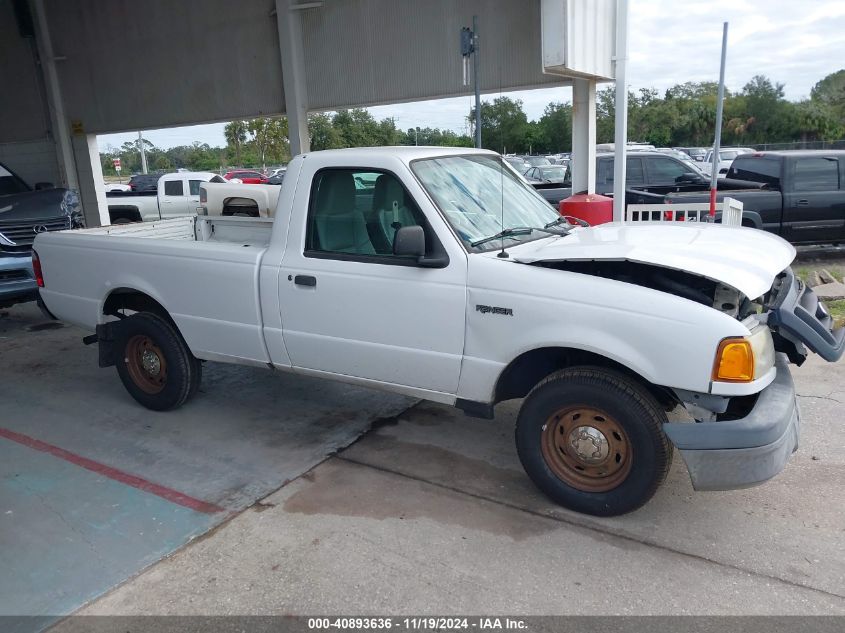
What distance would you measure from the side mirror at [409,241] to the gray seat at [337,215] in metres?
0.70

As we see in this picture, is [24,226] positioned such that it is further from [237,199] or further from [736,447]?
[736,447]

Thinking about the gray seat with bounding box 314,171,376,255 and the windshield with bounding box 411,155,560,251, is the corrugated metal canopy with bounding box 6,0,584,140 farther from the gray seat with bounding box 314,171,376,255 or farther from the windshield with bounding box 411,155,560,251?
the gray seat with bounding box 314,171,376,255

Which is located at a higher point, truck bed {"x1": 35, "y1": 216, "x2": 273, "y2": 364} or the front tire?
truck bed {"x1": 35, "y1": 216, "x2": 273, "y2": 364}

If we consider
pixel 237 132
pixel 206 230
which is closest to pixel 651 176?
pixel 206 230

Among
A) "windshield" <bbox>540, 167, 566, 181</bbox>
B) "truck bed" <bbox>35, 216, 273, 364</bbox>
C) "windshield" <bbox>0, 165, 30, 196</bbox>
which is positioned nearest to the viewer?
"truck bed" <bbox>35, 216, 273, 364</bbox>

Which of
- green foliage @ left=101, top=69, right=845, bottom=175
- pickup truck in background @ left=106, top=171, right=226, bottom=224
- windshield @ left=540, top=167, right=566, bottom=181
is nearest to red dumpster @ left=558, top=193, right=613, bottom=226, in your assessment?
windshield @ left=540, top=167, right=566, bottom=181

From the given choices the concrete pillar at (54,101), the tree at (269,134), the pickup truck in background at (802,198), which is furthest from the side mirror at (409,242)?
the tree at (269,134)

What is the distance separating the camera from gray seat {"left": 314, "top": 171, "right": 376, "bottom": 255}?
4504mm

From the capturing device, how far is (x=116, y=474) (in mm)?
4590

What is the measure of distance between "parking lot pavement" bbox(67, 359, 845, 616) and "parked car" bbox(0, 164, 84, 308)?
18.5ft

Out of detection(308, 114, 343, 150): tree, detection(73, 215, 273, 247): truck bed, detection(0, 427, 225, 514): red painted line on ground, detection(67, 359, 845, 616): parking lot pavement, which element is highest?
detection(308, 114, 343, 150): tree

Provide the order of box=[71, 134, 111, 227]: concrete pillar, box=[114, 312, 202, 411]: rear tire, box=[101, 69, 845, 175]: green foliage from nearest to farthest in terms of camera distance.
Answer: box=[114, 312, 202, 411]: rear tire
box=[71, 134, 111, 227]: concrete pillar
box=[101, 69, 845, 175]: green foliage

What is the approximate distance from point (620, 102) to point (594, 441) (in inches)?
236

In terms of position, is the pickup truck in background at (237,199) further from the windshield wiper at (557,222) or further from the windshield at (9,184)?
the windshield at (9,184)
